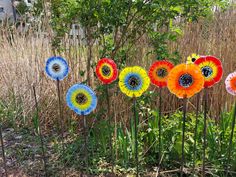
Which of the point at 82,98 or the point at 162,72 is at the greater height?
the point at 162,72

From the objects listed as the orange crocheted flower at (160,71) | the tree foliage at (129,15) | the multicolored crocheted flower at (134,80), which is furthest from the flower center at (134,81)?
the tree foliage at (129,15)

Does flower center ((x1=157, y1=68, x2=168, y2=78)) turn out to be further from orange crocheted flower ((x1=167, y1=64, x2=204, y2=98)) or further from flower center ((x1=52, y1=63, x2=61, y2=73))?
flower center ((x1=52, y1=63, x2=61, y2=73))

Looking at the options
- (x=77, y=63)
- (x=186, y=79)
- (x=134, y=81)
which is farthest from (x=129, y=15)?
(x=186, y=79)

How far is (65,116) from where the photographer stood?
2.96 meters

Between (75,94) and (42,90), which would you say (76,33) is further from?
(75,94)

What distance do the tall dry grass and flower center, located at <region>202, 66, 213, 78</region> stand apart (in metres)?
1.11

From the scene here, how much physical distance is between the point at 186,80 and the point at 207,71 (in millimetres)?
197

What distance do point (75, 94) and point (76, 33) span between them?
Answer: 5.10ft

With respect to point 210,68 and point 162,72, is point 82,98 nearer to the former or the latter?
point 162,72

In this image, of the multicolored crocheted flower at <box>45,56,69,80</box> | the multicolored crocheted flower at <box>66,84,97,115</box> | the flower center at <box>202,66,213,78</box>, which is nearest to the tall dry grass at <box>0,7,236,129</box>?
the multicolored crocheted flower at <box>45,56,69,80</box>

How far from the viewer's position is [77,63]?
9.84 ft

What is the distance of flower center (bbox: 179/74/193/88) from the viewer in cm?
141

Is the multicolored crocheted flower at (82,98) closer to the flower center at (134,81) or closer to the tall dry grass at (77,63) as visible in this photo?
the flower center at (134,81)

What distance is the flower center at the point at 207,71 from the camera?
154 centimetres
